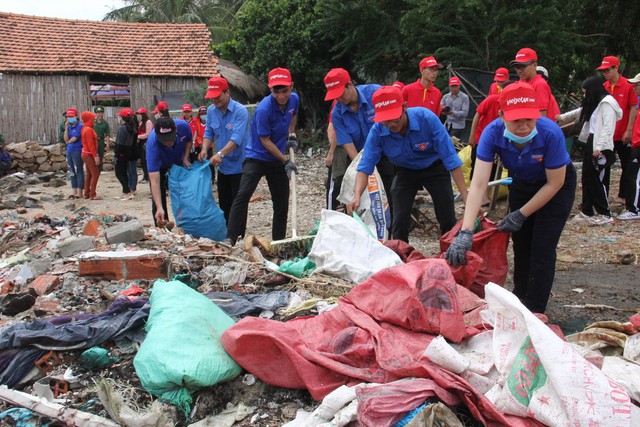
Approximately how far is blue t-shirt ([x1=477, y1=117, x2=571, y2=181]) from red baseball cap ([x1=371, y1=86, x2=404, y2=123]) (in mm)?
686

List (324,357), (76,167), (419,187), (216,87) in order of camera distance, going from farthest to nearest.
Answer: (76,167), (216,87), (419,187), (324,357)

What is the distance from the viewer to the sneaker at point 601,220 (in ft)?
21.4

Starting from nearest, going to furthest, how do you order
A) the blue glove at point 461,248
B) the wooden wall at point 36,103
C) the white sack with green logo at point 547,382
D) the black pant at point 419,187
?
the white sack with green logo at point 547,382, the blue glove at point 461,248, the black pant at point 419,187, the wooden wall at point 36,103

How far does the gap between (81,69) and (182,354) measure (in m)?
15.5

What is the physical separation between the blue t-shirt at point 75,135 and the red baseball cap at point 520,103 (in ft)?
29.2

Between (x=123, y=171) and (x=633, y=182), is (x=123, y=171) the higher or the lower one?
the lower one

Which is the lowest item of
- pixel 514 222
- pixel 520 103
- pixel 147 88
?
pixel 514 222

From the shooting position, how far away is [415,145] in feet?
13.8

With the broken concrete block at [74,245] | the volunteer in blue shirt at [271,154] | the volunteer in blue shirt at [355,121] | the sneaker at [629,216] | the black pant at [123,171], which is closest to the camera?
the broken concrete block at [74,245]

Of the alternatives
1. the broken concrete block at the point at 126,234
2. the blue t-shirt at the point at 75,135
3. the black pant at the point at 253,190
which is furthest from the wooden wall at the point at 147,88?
the broken concrete block at the point at 126,234

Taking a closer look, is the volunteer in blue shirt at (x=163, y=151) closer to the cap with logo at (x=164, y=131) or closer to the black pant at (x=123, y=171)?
the cap with logo at (x=164, y=131)

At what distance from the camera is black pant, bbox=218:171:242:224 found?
585cm

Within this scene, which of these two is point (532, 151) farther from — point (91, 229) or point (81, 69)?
point (81, 69)

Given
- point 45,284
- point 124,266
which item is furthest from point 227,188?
point 45,284
